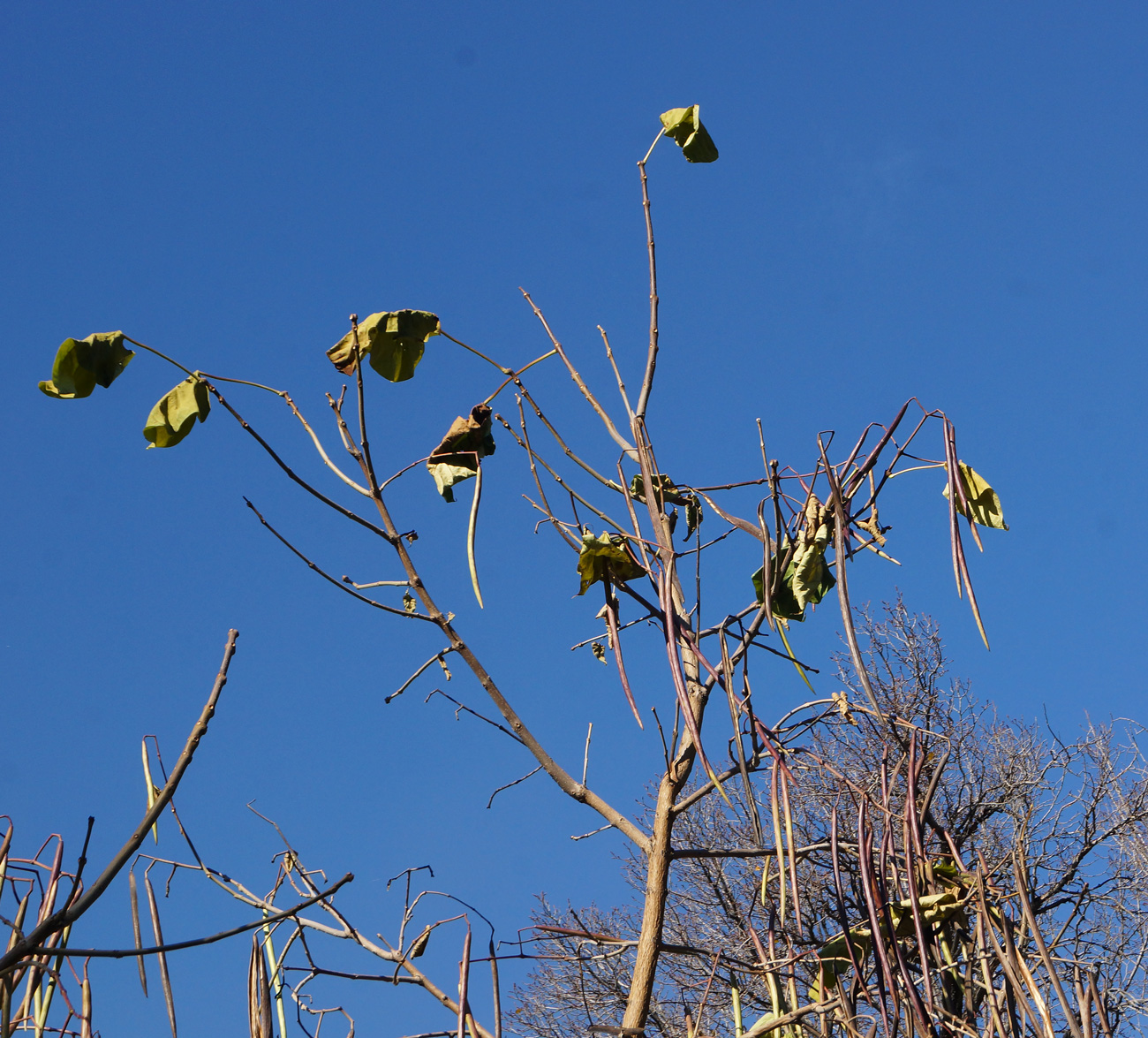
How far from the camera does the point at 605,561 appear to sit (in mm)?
1074

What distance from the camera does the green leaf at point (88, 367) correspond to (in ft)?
3.97

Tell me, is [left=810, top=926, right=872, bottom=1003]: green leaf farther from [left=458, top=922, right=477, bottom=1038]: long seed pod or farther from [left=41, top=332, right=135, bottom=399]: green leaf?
[left=41, top=332, right=135, bottom=399]: green leaf

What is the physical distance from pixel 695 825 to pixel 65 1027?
861 centimetres

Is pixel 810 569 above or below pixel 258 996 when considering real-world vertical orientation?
above

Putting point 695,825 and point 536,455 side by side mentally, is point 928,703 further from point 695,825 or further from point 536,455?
point 536,455

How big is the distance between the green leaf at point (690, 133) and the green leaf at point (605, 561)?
1.94ft

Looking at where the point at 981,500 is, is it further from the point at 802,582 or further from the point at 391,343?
the point at 391,343

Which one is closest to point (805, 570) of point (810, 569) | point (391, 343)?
point (810, 569)

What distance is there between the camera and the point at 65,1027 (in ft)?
3.02

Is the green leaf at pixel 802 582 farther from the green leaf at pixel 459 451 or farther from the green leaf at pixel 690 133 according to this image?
the green leaf at pixel 690 133

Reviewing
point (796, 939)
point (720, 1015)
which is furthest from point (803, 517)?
point (720, 1015)

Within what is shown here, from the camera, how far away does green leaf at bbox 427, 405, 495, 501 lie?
1.24m

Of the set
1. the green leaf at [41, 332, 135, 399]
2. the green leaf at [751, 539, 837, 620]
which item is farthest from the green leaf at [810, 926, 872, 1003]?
the green leaf at [41, 332, 135, 399]

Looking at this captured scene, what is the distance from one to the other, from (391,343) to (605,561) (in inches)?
15.8
